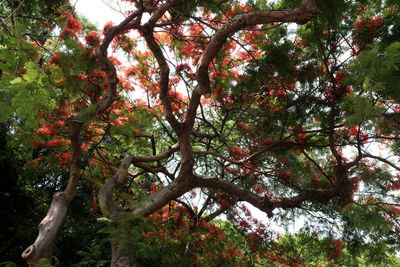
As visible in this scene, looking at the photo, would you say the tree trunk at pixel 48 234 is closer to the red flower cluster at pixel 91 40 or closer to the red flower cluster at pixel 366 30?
the red flower cluster at pixel 91 40

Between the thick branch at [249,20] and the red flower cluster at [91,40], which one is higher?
the red flower cluster at [91,40]

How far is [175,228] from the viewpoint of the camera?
5629 mm

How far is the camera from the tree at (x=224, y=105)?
275cm

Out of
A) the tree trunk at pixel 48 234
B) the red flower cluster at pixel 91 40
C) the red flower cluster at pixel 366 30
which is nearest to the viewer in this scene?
the tree trunk at pixel 48 234

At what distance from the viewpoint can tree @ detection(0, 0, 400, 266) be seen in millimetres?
2750

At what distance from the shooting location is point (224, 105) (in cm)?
523

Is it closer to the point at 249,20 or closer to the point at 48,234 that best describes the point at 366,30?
the point at 249,20

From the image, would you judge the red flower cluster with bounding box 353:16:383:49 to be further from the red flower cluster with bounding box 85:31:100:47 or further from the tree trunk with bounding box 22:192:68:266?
the tree trunk with bounding box 22:192:68:266

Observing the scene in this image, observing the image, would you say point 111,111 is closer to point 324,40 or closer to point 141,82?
point 141,82

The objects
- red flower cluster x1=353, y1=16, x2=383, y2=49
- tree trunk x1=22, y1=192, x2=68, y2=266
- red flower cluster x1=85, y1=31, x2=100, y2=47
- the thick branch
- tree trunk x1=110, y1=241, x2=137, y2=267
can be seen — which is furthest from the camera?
red flower cluster x1=85, y1=31, x2=100, y2=47

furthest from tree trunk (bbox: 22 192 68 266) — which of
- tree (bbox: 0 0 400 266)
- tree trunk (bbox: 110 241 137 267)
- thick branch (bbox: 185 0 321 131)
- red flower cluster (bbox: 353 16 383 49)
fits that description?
red flower cluster (bbox: 353 16 383 49)

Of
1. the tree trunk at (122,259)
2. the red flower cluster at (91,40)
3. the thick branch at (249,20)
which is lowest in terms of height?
the tree trunk at (122,259)

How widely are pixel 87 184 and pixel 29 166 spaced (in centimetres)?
133

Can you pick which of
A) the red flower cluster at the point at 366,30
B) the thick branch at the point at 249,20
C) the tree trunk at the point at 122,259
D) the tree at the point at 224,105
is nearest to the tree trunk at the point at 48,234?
the tree at the point at 224,105
